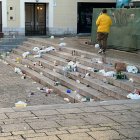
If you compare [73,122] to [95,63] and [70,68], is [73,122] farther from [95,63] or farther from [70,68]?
[70,68]

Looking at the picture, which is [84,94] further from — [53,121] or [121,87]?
[53,121]

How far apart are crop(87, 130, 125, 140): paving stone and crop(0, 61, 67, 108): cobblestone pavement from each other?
4393 millimetres

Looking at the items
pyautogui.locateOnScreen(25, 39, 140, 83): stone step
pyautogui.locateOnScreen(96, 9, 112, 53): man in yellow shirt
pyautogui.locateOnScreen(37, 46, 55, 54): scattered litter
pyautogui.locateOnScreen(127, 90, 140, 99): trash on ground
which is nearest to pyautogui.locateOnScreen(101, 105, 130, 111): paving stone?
pyautogui.locateOnScreen(127, 90, 140, 99): trash on ground

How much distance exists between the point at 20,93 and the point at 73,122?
17.5ft

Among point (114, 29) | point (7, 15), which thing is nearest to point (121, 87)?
point (114, 29)

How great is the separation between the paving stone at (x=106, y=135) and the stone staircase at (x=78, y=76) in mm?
3380

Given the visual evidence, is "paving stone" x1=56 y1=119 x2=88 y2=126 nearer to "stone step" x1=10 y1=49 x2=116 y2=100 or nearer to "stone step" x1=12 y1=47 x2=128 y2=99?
"stone step" x1=12 y1=47 x2=128 y2=99

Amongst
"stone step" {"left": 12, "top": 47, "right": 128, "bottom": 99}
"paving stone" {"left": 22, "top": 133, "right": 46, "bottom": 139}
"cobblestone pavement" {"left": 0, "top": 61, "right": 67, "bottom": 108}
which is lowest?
"cobblestone pavement" {"left": 0, "top": 61, "right": 67, "bottom": 108}

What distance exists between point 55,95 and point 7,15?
1561 cm

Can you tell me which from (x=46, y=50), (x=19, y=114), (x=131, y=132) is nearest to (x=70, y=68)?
(x=46, y=50)

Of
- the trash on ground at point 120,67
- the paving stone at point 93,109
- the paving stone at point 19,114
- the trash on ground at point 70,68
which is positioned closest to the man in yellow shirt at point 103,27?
the trash on ground at point 70,68

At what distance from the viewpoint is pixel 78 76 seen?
39.1ft

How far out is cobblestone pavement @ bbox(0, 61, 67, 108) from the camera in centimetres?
1036

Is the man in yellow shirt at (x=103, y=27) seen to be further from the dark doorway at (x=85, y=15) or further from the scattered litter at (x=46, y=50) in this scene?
the dark doorway at (x=85, y=15)
